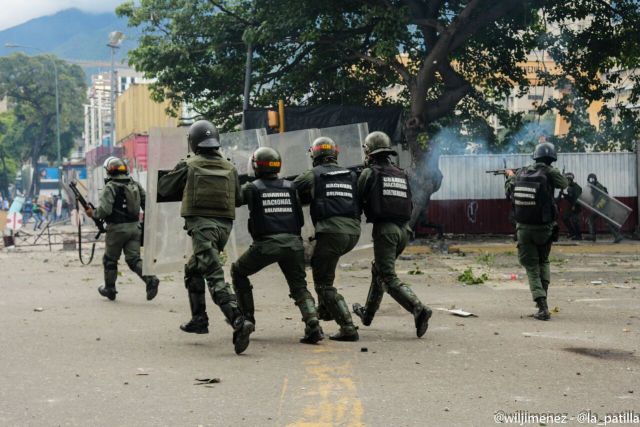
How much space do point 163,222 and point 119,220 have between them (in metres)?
2.25

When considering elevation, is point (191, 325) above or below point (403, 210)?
below

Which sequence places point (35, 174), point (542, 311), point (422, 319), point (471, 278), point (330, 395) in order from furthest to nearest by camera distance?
point (35, 174)
point (471, 278)
point (542, 311)
point (422, 319)
point (330, 395)

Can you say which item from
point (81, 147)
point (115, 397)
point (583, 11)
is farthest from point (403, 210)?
point (81, 147)

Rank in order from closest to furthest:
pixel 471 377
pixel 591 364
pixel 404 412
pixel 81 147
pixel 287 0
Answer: pixel 404 412 → pixel 471 377 → pixel 591 364 → pixel 287 0 → pixel 81 147

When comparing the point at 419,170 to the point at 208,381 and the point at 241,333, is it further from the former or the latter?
the point at 208,381

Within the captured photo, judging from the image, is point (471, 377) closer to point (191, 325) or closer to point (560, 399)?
point (560, 399)

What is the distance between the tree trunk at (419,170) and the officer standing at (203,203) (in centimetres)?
1354

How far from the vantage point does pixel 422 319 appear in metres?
8.40

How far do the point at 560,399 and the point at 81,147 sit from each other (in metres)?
152

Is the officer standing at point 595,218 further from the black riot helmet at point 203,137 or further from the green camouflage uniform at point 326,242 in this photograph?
the black riot helmet at point 203,137

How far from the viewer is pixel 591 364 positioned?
7168mm

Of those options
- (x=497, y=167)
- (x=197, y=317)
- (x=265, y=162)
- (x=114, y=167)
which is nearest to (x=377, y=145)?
(x=265, y=162)

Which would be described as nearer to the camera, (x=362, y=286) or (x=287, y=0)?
(x=362, y=286)

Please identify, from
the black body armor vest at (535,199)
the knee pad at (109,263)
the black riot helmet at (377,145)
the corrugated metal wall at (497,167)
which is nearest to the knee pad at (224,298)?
the black riot helmet at (377,145)
